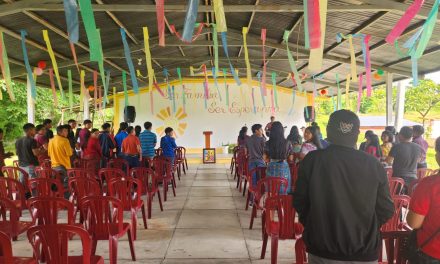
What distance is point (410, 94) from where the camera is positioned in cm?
2028

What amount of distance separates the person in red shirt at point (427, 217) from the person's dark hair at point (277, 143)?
108 inches

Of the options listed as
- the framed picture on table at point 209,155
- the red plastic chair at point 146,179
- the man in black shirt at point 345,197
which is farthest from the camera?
the framed picture on table at point 209,155

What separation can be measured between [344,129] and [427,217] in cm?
67

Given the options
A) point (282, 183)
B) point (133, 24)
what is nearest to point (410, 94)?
point (133, 24)

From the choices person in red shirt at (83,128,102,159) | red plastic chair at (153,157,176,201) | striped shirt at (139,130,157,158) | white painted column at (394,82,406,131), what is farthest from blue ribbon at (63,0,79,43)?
white painted column at (394,82,406,131)

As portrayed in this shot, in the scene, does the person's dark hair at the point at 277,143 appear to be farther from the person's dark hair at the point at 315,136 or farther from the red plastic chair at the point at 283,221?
the red plastic chair at the point at 283,221

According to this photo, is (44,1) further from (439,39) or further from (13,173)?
(439,39)

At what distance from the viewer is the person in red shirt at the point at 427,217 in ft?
5.95

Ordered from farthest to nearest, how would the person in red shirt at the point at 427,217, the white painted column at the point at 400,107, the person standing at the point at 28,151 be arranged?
1. the white painted column at the point at 400,107
2. the person standing at the point at 28,151
3. the person in red shirt at the point at 427,217

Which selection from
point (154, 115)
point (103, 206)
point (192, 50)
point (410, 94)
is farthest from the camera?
point (410, 94)

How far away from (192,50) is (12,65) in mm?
5045

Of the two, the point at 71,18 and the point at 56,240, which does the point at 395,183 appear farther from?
the point at 71,18

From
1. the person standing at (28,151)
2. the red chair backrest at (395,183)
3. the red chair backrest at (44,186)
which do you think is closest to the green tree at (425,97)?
the red chair backrest at (395,183)

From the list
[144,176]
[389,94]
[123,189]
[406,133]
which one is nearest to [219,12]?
Result: [123,189]
